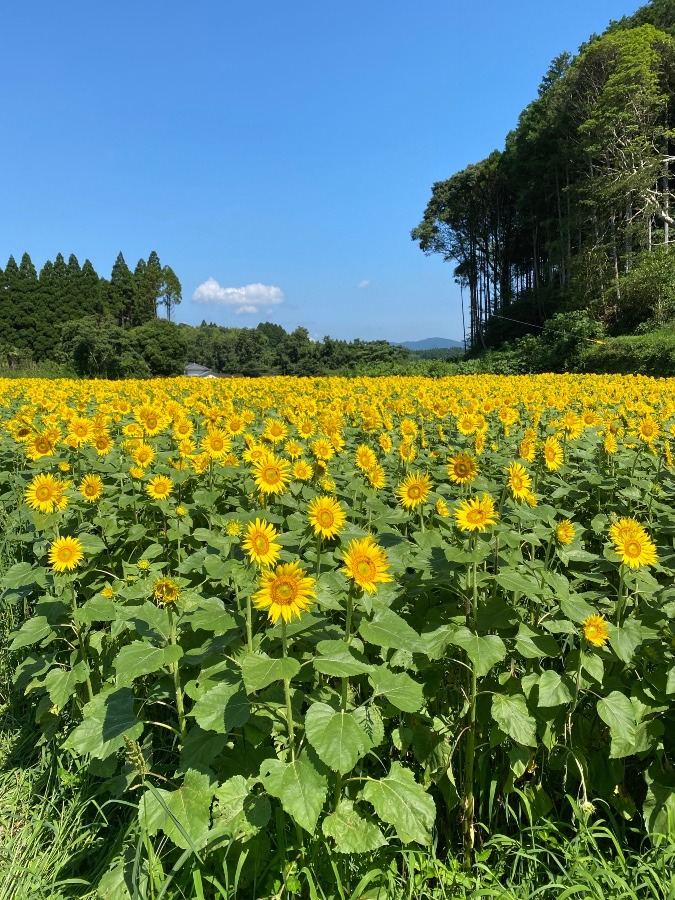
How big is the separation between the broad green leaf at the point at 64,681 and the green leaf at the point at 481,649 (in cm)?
125

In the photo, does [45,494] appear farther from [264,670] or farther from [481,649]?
[481,649]

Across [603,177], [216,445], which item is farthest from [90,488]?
[603,177]

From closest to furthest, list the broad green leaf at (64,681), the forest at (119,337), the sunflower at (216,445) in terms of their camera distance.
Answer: the broad green leaf at (64,681)
the sunflower at (216,445)
the forest at (119,337)

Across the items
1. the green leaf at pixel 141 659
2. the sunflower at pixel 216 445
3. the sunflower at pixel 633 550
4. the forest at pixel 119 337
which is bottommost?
the green leaf at pixel 141 659

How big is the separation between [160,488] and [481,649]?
1563mm

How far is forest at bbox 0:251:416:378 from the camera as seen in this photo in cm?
3791

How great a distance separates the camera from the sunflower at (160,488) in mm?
2461

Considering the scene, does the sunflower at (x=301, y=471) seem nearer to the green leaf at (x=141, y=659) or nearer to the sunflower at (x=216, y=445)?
the sunflower at (x=216, y=445)

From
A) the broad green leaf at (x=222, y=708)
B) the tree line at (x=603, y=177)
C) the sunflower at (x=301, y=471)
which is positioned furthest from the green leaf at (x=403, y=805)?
the tree line at (x=603, y=177)

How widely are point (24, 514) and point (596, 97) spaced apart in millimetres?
31470

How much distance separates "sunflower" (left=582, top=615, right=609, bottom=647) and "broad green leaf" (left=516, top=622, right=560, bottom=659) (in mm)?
98

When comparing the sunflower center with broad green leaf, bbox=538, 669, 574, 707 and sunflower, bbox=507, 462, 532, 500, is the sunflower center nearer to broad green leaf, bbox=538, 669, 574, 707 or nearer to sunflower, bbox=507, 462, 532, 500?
broad green leaf, bbox=538, 669, 574, 707

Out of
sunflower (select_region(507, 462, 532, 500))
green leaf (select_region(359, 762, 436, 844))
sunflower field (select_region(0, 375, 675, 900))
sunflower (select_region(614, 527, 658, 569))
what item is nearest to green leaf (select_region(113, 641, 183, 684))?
sunflower field (select_region(0, 375, 675, 900))

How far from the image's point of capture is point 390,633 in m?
1.39
